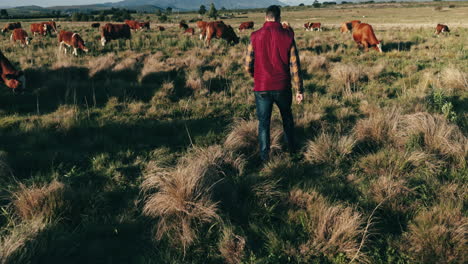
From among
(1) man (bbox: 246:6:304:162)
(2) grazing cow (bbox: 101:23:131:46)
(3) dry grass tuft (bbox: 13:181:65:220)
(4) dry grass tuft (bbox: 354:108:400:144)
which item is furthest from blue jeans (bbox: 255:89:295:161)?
(2) grazing cow (bbox: 101:23:131:46)

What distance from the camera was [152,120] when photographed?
20.9 feet

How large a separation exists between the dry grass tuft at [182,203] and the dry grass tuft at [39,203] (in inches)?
37.8

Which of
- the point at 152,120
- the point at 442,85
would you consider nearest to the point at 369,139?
the point at 152,120

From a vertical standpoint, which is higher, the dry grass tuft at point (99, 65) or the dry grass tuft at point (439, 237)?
the dry grass tuft at point (99, 65)

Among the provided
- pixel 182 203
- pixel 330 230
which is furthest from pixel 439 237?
pixel 182 203

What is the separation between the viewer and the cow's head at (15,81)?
25.2 ft

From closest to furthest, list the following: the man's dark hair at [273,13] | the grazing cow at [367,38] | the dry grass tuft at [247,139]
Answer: the man's dark hair at [273,13], the dry grass tuft at [247,139], the grazing cow at [367,38]

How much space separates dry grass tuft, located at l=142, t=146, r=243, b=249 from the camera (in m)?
3.02

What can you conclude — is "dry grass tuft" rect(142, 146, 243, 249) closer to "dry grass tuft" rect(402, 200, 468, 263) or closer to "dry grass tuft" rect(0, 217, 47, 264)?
"dry grass tuft" rect(0, 217, 47, 264)

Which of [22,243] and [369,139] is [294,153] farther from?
[22,243]

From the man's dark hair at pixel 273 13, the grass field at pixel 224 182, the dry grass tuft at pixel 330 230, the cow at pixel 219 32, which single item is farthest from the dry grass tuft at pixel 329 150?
the cow at pixel 219 32

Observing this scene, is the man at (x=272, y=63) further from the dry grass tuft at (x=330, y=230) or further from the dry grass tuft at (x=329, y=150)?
the dry grass tuft at (x=330, y=230)

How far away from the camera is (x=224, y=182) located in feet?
12.3

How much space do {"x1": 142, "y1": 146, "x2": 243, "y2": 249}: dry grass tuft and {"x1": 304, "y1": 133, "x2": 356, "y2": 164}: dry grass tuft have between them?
167cm
